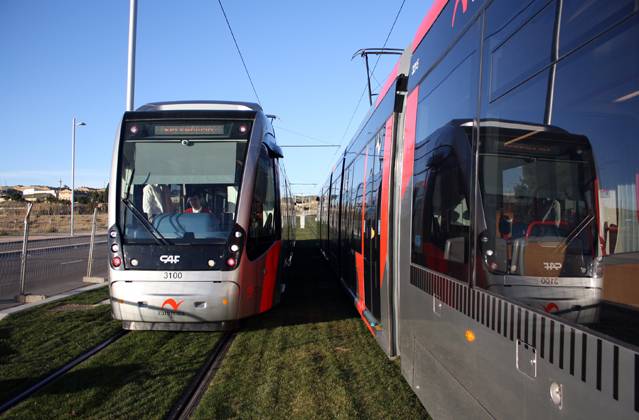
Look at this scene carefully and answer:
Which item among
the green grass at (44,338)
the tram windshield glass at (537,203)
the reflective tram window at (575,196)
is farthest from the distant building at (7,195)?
the reflective tram window at (575,196)

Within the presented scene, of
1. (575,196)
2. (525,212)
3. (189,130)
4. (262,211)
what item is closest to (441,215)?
(525,212)

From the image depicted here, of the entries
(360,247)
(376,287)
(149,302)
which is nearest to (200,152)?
(149,302)

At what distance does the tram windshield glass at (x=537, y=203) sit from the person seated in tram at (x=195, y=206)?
5.16m

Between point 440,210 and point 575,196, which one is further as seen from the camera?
point 440,210

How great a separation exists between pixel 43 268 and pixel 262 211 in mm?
11628

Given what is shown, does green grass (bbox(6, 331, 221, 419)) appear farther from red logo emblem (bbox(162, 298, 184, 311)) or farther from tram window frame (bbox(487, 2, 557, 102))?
tram window frame (bbox(487, 2, 557, 102))

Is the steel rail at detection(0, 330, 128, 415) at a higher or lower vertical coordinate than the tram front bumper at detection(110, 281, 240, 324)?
lower

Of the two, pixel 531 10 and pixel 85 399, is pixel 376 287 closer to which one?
pixel 85 399

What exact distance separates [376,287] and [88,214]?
5627 cm

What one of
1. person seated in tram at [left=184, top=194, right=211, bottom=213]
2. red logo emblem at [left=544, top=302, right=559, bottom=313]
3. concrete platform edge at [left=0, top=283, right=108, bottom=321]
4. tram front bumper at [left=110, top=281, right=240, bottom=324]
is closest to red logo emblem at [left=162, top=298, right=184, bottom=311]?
tram front bumper at [left=110, top=281, right=240, bottom=324]

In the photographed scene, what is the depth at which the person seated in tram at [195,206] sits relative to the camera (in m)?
7.58

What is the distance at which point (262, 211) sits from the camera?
27.3ft

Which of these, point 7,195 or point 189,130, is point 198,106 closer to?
point 189,130

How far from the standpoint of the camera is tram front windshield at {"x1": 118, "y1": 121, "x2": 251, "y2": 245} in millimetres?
7474
